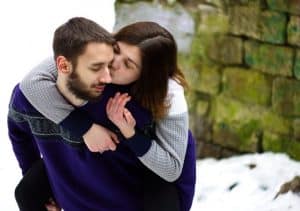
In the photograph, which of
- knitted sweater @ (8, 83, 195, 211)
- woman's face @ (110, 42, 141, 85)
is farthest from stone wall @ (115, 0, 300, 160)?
woman's face @ (110, 42, 141, 85)

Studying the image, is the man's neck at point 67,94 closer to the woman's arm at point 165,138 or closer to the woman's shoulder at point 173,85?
the woman's arm at point 165,138

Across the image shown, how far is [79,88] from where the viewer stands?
205cm

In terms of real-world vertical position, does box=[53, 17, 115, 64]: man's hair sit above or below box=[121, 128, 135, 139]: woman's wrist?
above

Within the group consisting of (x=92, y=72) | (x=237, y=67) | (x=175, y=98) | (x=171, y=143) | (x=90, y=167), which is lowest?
(x=237, y=67)

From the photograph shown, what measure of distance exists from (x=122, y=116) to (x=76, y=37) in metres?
Answer: 0.25

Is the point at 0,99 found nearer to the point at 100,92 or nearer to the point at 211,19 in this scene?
the point at 211,19

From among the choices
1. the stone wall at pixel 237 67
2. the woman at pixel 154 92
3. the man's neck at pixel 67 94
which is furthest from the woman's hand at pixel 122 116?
the stone wall at pixel 237 67

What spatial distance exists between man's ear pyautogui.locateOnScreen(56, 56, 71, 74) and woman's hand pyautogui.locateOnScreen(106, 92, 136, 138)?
15cm

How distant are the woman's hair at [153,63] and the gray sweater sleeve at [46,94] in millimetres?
217

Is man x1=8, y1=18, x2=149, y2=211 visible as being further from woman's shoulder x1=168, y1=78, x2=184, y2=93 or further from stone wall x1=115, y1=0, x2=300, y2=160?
stone wall x1=115, y1=0, x2=300, y2=160

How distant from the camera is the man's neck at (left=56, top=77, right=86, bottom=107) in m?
2.11

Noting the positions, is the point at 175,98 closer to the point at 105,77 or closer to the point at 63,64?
the point at 105,77

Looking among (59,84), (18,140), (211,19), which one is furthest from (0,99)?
(59,84)

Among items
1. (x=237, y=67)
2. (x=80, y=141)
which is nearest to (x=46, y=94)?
(x=80, y=141)
